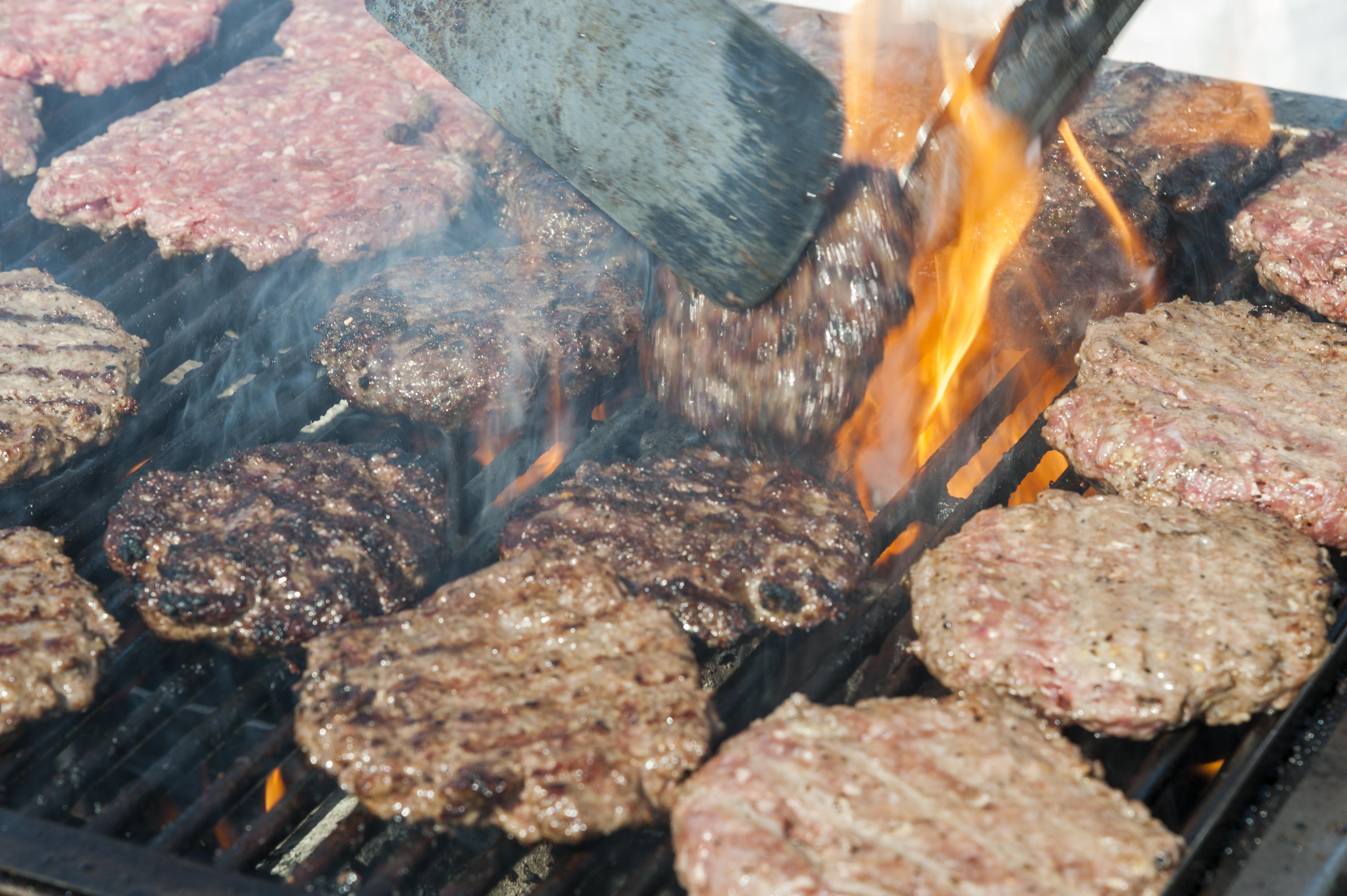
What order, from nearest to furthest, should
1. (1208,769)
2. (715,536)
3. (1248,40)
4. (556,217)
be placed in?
1. (1208,769)
2. (715,536)
3. (556,217)
4. (1248,40)

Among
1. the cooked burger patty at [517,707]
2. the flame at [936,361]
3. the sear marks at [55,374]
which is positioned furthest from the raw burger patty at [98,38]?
the cooked burger patty at [517,707]

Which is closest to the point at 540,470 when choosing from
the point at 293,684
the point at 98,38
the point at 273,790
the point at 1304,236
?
the point at 293,684

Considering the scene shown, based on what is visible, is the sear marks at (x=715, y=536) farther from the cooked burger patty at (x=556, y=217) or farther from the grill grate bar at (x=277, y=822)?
the cooked burger patty at (x=556, y=217)

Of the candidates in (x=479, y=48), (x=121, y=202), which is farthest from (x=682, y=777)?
(x=121, y=202)

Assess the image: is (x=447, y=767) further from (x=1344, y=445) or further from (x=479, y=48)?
(x=1344, y=445)

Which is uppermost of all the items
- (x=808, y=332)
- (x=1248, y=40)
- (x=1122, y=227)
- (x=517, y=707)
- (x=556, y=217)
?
(x=1248, y=40)

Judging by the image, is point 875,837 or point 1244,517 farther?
point 1244,517

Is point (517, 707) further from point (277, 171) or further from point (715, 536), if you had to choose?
point (277, 171)
